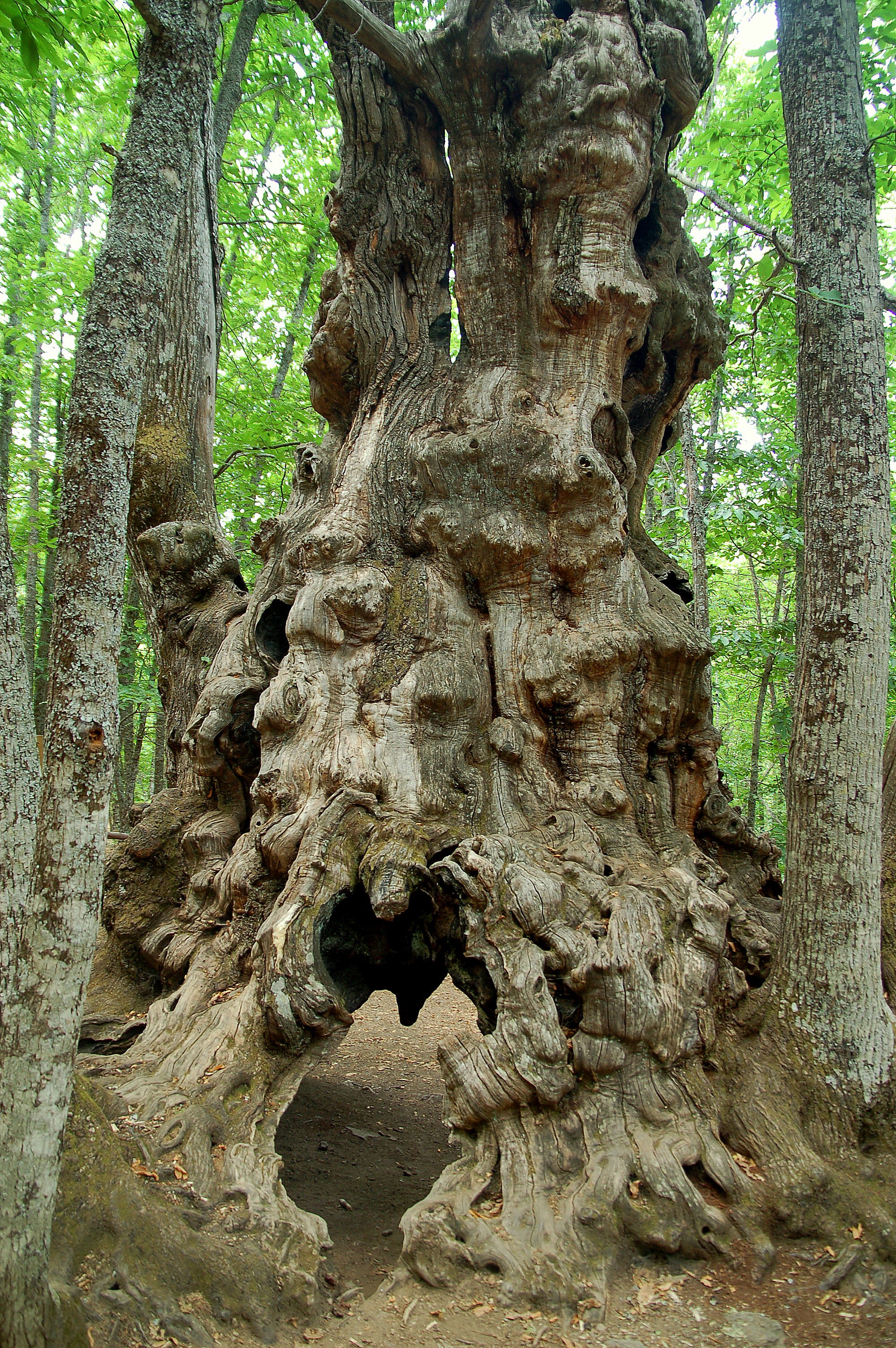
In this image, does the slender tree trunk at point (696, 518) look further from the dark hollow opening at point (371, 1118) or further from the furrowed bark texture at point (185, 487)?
the dark hollow opening at point (371, 1118)

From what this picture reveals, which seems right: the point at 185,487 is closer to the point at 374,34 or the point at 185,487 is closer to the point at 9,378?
the point at 374,34

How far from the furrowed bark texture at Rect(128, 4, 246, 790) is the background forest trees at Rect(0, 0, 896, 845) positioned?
0.66 m

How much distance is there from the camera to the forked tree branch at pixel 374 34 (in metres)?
4.80

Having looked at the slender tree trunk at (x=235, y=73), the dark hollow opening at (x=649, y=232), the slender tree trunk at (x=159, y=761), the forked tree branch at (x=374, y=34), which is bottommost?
the slender tree trunk at (x=159, y=761)

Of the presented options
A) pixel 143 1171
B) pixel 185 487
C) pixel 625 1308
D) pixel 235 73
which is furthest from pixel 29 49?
pixel 235 73

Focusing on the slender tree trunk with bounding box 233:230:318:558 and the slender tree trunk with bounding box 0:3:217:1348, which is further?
the slender tree trunk with bounding box 233:230:318:558

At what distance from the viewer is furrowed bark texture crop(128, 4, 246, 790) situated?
20.0ft

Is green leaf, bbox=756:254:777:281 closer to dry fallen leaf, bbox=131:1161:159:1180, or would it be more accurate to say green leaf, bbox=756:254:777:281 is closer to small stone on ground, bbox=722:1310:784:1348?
small stone on ground, bbox=722:1310:784:1348

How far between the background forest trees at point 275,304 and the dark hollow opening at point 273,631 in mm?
2104

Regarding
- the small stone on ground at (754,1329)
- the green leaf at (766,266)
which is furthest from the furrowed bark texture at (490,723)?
the green leaf at (766,266)

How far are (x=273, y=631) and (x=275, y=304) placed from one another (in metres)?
11.4

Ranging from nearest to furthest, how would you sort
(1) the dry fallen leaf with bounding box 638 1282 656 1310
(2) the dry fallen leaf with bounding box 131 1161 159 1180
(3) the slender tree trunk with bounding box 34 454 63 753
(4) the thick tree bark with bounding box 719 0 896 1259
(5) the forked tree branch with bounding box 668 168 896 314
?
(1) the dry fallen leaf with bounding box 638 1282 656 1310 < (2) the dry fallen leaf with bounding box 131 1161 159 1180 < (4) the thick tree bark with bounding box 719 0 896 1259 < (5) the forked tree branch with bounding box 668 168 896 314 < (3) the slender tree trunk with bounding box 34 454 63 753

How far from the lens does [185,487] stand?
254 inches

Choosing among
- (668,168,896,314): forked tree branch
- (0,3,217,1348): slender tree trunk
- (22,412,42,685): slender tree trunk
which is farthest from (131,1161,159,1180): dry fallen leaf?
(22,412,42,685): slender tree trunk
